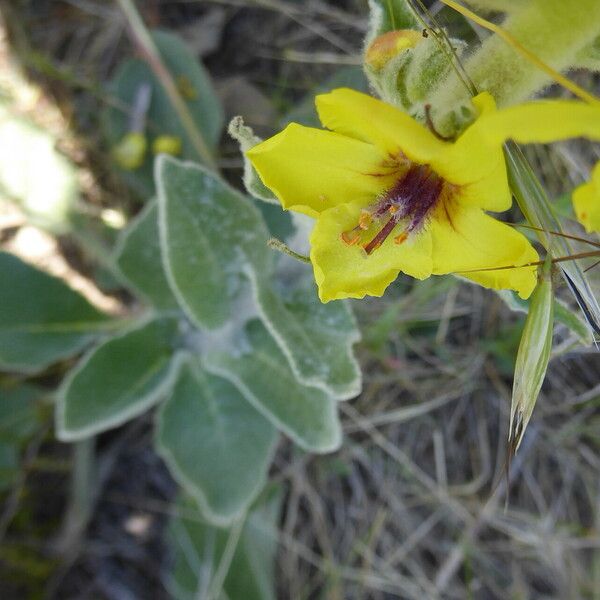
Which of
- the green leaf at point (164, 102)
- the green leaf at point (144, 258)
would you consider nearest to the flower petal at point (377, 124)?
the green leaf at point (144, 258)

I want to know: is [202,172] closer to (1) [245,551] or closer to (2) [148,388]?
(2) [148,388]

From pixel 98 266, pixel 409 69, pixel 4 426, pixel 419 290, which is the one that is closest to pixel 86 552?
pixel 4 426

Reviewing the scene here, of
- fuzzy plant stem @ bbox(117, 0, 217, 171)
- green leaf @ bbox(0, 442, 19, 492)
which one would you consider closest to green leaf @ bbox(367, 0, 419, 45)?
fuzzy plant stem @ bbox(117, 0, 217, 171)

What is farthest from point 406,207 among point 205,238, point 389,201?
point 205,238

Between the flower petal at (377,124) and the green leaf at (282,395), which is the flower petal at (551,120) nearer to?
the flower petal at (377,124)

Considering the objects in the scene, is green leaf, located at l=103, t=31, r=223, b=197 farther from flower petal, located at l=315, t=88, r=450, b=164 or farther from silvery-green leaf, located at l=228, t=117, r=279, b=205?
flower petal, located at l=315, t=88, r=450, b=164

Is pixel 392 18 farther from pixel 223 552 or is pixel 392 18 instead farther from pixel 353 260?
pixel 223 552
